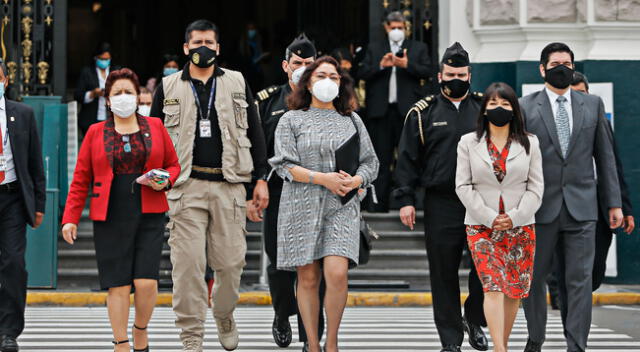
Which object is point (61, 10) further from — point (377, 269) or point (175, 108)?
point (175, 108)

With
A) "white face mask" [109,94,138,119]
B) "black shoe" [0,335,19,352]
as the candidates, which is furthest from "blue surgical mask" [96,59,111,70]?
"white face mask" [109,94,138,119]

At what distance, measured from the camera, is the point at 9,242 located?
10.4m

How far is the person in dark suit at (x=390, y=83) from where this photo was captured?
16.0 metres

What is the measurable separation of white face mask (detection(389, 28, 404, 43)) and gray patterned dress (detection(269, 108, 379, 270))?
6.55m

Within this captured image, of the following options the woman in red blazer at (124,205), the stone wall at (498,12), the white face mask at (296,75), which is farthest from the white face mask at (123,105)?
the stone wall at (498,12)

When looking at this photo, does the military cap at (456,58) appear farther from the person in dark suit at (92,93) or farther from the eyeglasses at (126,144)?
the person in dark suit at (92,93)

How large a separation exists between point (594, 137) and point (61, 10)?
9.04 metres

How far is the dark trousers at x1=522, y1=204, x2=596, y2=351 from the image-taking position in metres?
9.58

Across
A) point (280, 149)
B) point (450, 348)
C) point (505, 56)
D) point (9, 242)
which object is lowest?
point (450, 348)

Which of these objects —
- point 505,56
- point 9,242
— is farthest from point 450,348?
point 505,56

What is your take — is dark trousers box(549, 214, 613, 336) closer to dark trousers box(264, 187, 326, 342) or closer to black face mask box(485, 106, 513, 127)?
black face mask box(485, 106, 513, 127)

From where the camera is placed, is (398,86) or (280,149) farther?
(398,86)

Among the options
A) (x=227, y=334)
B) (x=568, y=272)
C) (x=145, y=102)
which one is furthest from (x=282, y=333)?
(x=145, y=102)

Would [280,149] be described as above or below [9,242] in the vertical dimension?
above
